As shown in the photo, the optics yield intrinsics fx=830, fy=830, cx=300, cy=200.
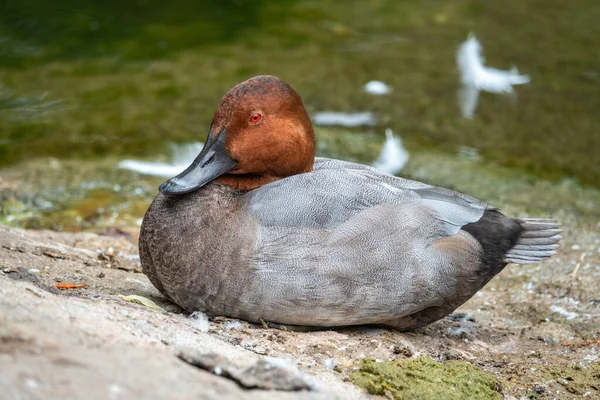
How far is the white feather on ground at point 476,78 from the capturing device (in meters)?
8.77

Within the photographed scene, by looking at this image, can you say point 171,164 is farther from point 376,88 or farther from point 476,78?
point 476,78

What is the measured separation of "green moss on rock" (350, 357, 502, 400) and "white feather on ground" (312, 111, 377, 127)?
4.84 meters

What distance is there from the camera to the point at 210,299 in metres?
3.87

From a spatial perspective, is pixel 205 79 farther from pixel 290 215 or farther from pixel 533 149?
pixel 290 215

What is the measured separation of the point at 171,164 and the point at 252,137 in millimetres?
3133

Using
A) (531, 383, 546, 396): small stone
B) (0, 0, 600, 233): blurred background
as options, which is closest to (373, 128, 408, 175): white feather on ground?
(0, 0, 600, 233): blurred background

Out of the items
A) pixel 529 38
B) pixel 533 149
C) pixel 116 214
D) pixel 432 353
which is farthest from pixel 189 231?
pixel 529 38

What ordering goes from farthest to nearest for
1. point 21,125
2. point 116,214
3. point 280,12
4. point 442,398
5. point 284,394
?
point 280,12 → point 21,125 → point 116,214 → point 442,398 → point 284,394

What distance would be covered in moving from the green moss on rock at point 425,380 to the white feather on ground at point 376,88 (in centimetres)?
565

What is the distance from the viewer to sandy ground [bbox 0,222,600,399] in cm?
260

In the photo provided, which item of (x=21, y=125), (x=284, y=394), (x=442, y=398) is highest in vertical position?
(x=284, y=394)

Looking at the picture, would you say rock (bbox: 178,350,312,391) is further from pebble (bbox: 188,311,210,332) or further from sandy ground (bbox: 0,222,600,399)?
pebble (bbox: 188,311,210,332)

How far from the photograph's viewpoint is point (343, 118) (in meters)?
8.38

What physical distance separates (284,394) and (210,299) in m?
1.15
